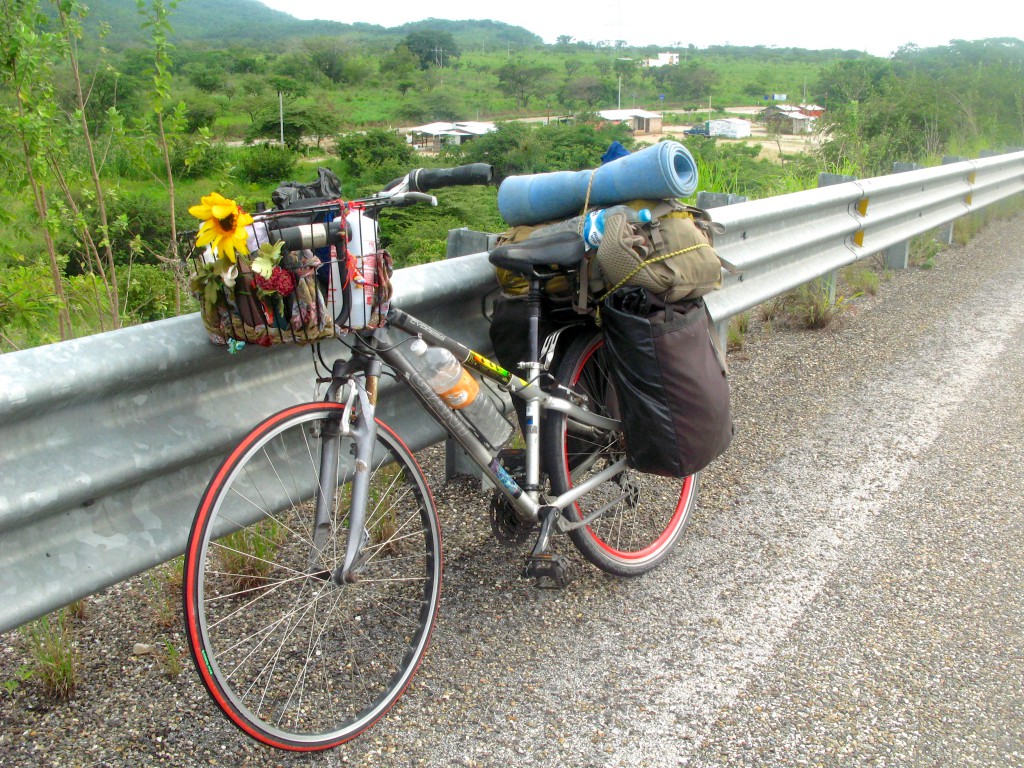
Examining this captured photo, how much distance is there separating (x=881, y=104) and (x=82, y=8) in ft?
44.6

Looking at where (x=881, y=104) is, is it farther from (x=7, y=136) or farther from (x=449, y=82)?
(x=449, y=82)

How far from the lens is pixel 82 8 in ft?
16.9

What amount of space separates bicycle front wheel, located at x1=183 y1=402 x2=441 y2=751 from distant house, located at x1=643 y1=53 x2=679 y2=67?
108 m

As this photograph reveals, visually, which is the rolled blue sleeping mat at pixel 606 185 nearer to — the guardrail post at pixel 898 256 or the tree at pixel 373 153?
the guardrail post at pixel 898 256

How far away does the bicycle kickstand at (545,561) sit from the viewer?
3.02 m

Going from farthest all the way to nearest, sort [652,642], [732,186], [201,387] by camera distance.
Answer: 1. [732,186]
2. [652,642]
3. [201,387]

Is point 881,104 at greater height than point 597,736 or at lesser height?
greater

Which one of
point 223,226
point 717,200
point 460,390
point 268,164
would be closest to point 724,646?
point 460,390

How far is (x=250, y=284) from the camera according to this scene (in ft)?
7.13

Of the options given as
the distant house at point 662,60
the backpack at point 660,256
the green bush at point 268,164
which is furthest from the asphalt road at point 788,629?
the distant house at point 662,60

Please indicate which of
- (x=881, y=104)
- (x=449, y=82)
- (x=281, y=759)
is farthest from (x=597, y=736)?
(x=449, y=82)

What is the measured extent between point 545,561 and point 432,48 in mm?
157295

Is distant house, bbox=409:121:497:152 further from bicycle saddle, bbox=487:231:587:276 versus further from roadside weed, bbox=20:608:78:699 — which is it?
roadside weed, bbox=20:608:78:699

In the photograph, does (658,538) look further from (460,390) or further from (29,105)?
(29,105)
